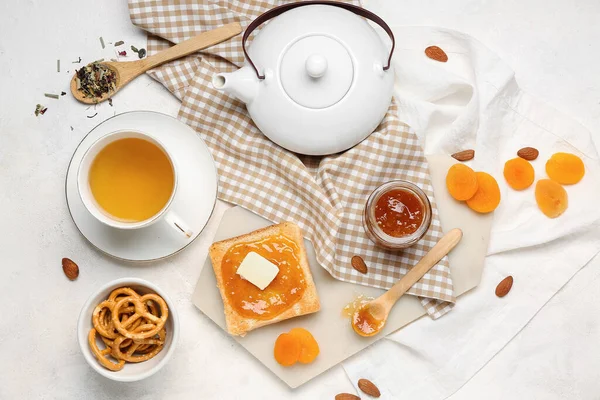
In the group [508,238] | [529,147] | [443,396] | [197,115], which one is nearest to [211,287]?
[197,115]

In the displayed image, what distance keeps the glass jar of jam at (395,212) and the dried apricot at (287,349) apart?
314 millimetres

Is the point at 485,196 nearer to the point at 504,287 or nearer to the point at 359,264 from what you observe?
the point at 504,287

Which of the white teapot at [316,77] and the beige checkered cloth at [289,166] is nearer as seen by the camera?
the white teapot at [316,77]

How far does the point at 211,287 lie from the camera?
4.94 ft

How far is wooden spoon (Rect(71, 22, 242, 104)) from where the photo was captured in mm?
1516

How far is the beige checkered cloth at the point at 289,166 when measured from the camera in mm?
1468

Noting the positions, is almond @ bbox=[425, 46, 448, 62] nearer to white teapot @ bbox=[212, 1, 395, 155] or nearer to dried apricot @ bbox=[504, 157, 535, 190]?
white teapot @ bbox=[212, 1, 395, 155]

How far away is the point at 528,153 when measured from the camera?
1514 mm

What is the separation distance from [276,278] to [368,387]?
0.36 metres

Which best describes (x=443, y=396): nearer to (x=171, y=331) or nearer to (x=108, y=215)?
(x=171, y=331)

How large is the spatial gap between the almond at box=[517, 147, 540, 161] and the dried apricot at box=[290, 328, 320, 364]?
2.29 ft

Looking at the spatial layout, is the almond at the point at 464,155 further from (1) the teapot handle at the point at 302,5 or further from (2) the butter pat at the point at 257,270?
(2) the butter pat at the point at 257,270

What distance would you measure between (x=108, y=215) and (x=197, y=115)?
1.12ft

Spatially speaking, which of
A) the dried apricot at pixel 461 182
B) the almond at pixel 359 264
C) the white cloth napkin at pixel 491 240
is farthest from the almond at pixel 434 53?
the almond at pixel 359 264
